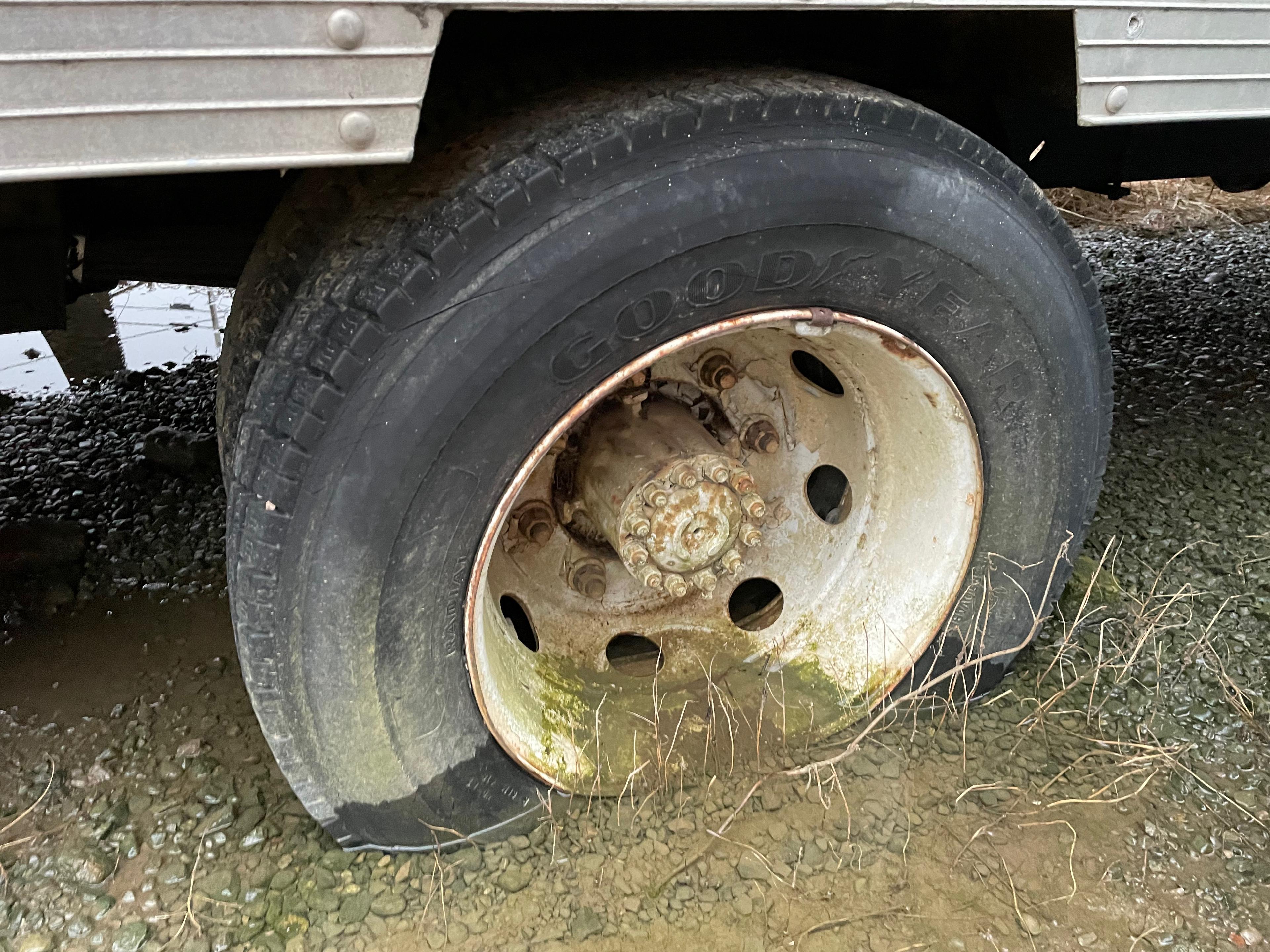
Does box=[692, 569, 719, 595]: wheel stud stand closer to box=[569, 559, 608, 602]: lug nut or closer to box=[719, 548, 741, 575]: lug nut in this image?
box=[719, 548, 741, 575]: lug nut

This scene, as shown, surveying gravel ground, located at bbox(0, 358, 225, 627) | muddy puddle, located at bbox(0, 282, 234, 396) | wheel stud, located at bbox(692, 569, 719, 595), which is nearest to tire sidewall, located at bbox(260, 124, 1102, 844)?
wheel stud, located at bbox(692, 569, 719, 595)

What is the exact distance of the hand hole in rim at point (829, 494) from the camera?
176 centimetres


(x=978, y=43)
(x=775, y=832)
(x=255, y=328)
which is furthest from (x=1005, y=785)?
(x=255, y=328)

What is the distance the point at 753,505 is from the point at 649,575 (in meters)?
0.23

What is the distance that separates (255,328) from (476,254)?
537 mm

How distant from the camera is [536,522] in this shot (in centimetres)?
169

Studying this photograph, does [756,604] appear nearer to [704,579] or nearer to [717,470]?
[704,579]

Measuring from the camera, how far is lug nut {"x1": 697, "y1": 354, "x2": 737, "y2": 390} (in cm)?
171

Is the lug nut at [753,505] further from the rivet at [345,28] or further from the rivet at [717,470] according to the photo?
the rivet at [345,28]

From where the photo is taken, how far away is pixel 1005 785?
5.28 feet

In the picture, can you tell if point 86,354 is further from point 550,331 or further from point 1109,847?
point 1109,847

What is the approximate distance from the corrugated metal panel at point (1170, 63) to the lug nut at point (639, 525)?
2.87ft

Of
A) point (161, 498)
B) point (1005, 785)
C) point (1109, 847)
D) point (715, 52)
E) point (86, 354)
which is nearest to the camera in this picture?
point (715, 52)

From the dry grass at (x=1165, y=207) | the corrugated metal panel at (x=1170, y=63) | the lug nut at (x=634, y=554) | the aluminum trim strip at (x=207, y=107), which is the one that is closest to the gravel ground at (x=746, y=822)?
the lug nut at (x=634, y=554)
